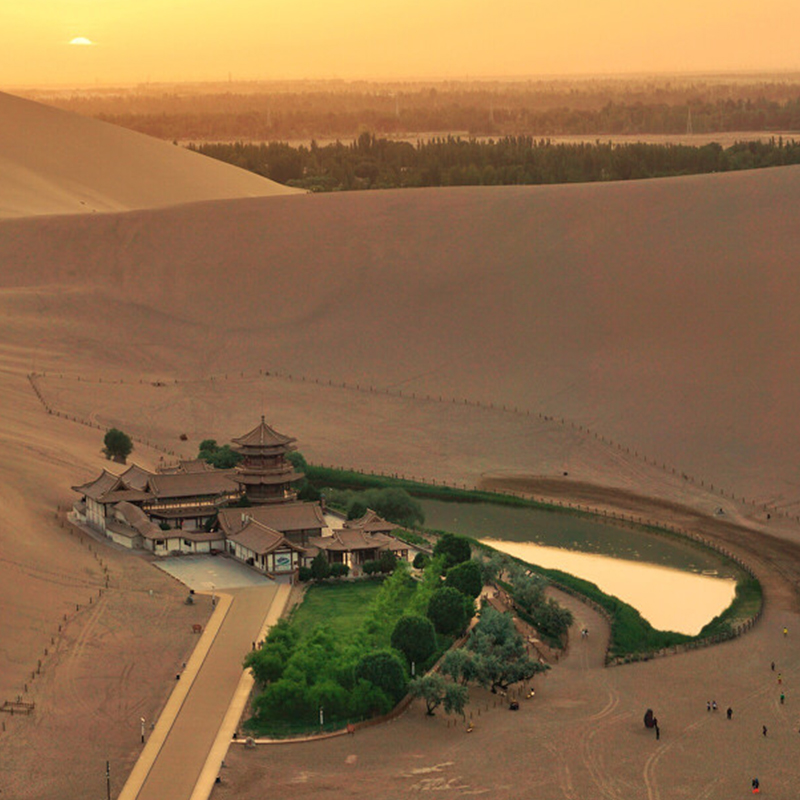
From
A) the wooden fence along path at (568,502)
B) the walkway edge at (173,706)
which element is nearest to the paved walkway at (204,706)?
the walkway edge at (173,706)

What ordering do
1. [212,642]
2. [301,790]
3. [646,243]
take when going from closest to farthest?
[301,790]
[212,642]
[646,243]

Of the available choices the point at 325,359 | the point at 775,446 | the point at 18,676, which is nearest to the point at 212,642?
the point at 18,676

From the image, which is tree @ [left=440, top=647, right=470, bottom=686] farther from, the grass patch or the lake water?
the lake water

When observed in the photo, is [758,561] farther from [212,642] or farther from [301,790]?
[301,790]

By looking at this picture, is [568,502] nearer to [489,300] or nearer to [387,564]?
[387,564]

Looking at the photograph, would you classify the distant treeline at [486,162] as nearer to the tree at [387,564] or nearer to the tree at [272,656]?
the tree at [387,564]

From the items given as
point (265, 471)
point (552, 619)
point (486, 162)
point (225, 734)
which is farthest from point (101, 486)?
point (486, 162)
